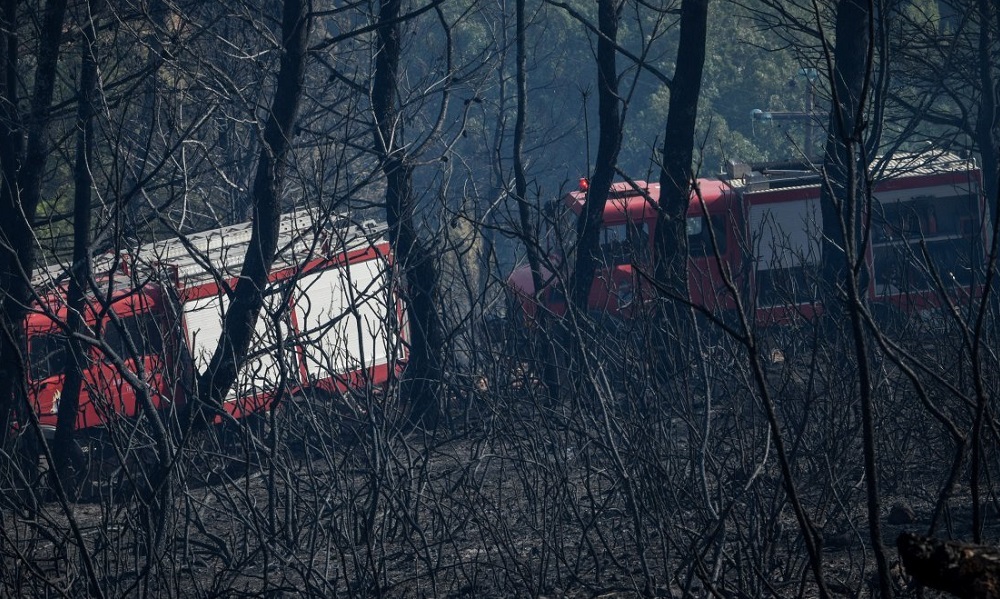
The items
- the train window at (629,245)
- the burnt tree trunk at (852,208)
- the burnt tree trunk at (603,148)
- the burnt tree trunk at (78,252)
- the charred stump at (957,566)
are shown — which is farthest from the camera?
the burnt tree trunk at (603,148)

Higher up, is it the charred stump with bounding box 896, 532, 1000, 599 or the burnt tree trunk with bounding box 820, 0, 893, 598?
the burnt tree trunk with bounding box 820, 0, 893, 598

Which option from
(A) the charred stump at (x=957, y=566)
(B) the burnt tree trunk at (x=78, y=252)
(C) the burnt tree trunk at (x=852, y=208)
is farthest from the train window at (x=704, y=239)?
(A) the charred stump at (x=957, y=566)

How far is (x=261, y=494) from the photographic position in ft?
28.0

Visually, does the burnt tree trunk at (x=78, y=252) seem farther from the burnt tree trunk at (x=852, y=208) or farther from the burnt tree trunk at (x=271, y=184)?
the burnt tree trunk at (x=852, y=208)

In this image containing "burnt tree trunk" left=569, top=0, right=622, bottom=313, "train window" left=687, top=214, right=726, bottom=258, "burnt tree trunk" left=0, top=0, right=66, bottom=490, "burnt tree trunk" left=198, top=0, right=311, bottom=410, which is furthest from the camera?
"train window" left=687, top=214, right=726, bottom=258

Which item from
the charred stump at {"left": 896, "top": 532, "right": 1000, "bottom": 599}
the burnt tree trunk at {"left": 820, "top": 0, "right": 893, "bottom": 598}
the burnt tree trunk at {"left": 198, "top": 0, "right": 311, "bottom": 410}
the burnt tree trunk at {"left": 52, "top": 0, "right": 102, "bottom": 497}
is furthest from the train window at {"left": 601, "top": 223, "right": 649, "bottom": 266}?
the burnt tree trunk at {"left": 52, "top": 0, "right": 102, "bottom": 497}

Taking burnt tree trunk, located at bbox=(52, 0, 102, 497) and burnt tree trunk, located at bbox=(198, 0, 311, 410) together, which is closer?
burnt tree trunk, located at bbox=(52, 0, 102, 497)

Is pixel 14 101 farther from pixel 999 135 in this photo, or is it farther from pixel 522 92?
pixel 999 135

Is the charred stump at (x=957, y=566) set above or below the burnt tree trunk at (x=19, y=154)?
below

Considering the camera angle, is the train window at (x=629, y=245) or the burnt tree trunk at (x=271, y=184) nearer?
the train window at (x=629, y=245)

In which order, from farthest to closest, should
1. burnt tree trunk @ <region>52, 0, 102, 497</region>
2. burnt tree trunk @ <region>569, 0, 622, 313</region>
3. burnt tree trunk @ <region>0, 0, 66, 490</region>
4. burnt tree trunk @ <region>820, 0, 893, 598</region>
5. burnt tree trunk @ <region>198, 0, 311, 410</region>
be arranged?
1. burnt tree trunk @ <region>569, 0, 622, 313</region>
2. burnt tree trunk @ <region>0, 0, 66, 490</region>
3. burnt tree trunk @ <region>198, 0, 311, 410</region>
4. burnt tree trunk @ <region>52, 0, 102, 497</region>
5. burnt tree trunk @ <region>820, 0, 893, 598</region>

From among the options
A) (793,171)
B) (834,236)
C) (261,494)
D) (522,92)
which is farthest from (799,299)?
(261,494)

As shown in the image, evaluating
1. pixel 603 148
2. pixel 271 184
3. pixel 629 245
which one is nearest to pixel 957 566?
pixel 629 245

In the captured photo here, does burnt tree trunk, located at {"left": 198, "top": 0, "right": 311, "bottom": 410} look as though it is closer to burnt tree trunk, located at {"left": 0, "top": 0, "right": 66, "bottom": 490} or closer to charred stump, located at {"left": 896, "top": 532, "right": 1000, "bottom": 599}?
burnt tree trunk, located at {"left": 0, "top": 0, "right": 66, "bottom": 490}
